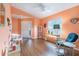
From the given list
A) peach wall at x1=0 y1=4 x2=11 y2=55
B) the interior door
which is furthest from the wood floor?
peach wall at x1=0 y1=4 x2=11 y2=55

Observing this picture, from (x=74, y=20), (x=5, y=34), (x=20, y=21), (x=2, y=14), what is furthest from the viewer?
(x=20, y=21)

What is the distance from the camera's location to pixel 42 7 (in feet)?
6.39

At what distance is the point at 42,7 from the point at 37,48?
845 millimetres

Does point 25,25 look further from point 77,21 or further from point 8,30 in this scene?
point 77,21

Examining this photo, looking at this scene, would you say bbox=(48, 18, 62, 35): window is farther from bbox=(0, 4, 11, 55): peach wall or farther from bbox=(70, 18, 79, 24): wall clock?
bbox=(0, 4, 11, 55): peach wall

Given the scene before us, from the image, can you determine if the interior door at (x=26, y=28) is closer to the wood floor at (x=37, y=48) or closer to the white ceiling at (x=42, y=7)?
the wood floor at (x=37, y=48)

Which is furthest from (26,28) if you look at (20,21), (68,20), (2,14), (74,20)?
(74,20)

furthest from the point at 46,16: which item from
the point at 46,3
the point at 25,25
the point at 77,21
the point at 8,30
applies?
the point at 8,30

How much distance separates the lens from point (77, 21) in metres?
1.93

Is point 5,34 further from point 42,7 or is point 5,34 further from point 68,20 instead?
point 68,20

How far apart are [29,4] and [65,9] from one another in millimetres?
708

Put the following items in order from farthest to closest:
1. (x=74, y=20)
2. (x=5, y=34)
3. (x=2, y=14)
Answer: (x=74, y=20), (x=5, y=34), (x=2, y=14)

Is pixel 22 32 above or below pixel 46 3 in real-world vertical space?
below

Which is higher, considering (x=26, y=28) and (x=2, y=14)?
(x=2, y=14)
